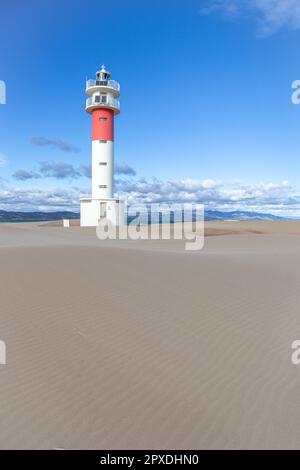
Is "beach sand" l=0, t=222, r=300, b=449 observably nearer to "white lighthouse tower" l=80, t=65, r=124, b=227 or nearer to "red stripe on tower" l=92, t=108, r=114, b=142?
"white lighthouse tower" l=80, t=65, r=124, b=227

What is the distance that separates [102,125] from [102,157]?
306cm

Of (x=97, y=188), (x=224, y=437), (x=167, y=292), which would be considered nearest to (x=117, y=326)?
(x=167, y=292)

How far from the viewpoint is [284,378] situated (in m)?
3.69

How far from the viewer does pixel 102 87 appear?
3094 centimetres

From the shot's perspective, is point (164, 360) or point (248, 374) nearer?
point (248, 374)

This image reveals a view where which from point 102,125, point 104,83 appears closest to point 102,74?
point 104,83

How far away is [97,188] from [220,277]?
2355 centimetres

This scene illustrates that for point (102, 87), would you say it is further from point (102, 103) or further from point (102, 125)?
point (102, 125)

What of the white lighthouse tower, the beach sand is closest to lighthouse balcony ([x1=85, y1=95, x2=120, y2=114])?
the white lighthouse tower

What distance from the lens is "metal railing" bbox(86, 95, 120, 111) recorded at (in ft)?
99.9

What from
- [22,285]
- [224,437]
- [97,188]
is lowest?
[224,437]

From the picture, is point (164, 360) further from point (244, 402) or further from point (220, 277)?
point (220, 277)

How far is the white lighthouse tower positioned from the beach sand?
71.7 feet
